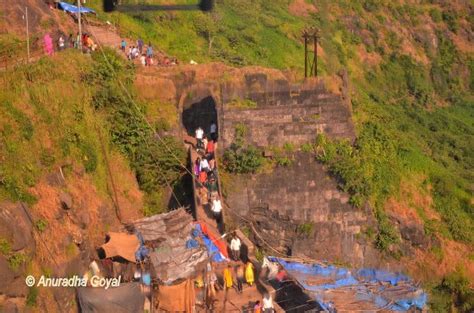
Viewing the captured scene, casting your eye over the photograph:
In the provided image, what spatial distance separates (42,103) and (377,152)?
9.66 metres

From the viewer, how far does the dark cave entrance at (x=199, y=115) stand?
2239cm

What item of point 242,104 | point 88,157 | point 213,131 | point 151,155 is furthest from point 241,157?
point 88,157

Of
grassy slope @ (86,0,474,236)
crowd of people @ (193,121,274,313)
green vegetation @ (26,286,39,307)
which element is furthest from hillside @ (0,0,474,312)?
crowd of people @ (193,121,274,313)

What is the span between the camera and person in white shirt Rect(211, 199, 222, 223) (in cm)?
1981

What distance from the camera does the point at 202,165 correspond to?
20.6 meters

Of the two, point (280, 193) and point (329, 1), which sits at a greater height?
point (329, 1)

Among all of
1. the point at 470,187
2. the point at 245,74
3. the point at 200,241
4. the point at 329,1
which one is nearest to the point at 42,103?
the point at 200,241

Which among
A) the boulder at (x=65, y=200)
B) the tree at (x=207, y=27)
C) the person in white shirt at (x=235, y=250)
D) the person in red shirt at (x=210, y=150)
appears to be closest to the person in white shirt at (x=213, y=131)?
the person in red shirt at (x=210, y=150)

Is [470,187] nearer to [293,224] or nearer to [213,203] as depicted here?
[293,224]

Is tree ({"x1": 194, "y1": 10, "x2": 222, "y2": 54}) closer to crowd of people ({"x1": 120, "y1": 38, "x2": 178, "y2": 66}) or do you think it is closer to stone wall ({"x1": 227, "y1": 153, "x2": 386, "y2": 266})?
crowd of people ({"x1": 120, "y1": 38, "x2": 178, "y2": 66})

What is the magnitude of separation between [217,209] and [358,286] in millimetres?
4153

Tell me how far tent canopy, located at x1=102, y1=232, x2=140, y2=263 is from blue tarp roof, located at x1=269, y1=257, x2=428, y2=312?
14.5 ft

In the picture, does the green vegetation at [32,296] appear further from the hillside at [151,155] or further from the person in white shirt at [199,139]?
the person in white shirt at [199,139]

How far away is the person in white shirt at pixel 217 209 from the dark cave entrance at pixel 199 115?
3.11 meters
